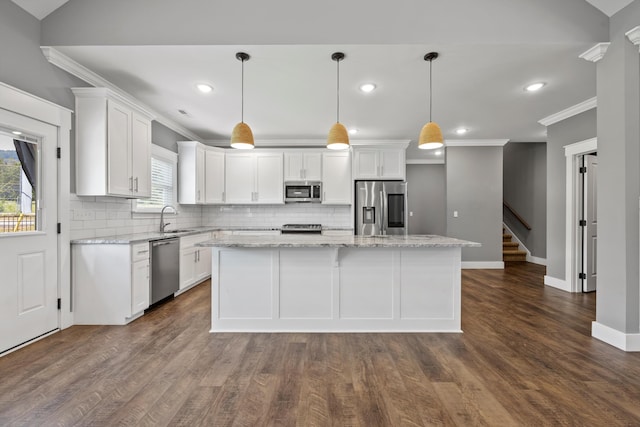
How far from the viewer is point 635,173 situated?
248 centimetres

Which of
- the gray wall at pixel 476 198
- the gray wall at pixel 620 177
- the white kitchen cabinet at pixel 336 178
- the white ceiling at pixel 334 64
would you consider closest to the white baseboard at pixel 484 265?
the gray wall at pixel 476 198

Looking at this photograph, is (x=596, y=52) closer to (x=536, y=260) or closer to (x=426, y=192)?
(x=536, y=260)

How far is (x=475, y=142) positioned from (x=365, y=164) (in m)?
2.38

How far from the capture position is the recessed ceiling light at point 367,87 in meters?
3.43

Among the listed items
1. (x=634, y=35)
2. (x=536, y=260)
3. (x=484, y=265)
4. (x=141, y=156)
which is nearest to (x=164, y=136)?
(x=141, y=156)

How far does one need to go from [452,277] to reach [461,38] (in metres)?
2.17

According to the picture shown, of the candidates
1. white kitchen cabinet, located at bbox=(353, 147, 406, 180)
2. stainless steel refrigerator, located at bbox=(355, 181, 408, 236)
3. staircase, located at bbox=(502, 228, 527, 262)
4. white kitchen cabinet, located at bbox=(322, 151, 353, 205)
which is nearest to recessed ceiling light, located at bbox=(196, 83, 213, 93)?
white kitchen cabinet, located at bbox=(322, 151, 353, 205)

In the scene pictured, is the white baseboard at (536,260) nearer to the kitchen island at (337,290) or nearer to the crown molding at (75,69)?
the kitchen island at (337,290)

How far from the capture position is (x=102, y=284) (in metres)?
3.02

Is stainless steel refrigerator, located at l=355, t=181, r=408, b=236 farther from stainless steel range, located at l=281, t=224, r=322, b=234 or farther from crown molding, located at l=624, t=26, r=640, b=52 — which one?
crown molding, located at l=624, t=26, r=640, b=52

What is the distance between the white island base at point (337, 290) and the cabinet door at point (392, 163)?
119 inches

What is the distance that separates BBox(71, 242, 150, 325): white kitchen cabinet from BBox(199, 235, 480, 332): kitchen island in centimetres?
99

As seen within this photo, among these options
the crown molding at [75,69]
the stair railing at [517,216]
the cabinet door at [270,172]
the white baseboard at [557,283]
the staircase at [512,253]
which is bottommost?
the white baseboard at [557,283]

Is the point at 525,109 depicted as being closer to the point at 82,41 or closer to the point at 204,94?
the point at 204,94
